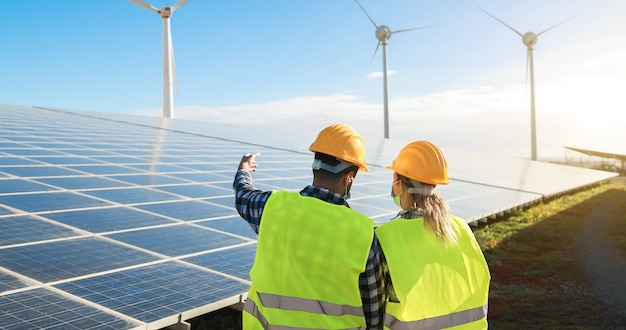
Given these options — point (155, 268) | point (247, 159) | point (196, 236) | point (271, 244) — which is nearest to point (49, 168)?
point (196, 236)

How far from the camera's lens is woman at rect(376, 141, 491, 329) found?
380 centimetres

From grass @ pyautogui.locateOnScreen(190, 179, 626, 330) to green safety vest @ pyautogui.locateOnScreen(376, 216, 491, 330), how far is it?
12.7ft

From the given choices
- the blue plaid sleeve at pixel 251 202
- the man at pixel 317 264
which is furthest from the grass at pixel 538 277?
the man at pixel 317 264

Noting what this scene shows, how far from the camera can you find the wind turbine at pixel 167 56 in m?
38.2

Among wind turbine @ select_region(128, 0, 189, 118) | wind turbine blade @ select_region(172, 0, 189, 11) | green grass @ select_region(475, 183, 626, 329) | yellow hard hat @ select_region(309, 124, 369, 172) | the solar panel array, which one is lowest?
green grass @ select_region(475, 183, 626, 329)

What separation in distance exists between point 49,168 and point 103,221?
441 cm

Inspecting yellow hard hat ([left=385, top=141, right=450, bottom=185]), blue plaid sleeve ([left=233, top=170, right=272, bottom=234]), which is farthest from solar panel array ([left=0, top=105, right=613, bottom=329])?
yellow hard hat ([left=385, top=141, right=450, bottom=185])

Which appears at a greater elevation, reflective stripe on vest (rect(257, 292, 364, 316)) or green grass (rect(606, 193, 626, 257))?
reflective stripe on vest (rect(257, 292, 364, 316))

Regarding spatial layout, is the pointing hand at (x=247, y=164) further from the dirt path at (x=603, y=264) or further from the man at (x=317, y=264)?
the dirt path at (x=603, y=264)

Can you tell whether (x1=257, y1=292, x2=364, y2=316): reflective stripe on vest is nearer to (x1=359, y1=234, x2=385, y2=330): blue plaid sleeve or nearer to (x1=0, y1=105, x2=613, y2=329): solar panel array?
(x1=359, y1=234, x2=385, y2=330): blue plaid sleeve

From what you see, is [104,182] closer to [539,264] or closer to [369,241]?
[369,241]

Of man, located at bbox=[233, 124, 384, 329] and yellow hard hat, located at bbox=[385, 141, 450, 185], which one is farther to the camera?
yellow hard hat, located at bbox=[385, 141, 450, 185]

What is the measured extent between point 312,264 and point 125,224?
5.22 metres

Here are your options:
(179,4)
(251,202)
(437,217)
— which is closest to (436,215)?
(437,217)
